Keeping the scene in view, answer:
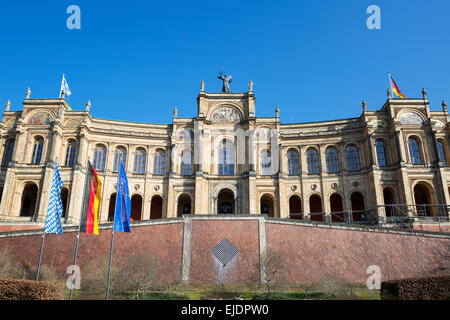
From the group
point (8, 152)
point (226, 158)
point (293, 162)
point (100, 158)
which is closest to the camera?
point (8, 152)

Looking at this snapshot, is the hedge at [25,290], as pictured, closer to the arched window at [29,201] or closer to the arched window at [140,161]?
the arched window at [140,161]

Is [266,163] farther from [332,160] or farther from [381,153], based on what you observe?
[381,153]

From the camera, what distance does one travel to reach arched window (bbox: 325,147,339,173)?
42694mm

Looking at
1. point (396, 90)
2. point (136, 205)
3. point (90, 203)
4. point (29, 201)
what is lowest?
point (90, 203)

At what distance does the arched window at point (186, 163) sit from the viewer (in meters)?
43.1

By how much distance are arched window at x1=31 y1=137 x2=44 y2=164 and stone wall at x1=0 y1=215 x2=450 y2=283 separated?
15.8 meters

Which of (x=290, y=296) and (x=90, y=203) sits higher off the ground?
(x=90, y=203)

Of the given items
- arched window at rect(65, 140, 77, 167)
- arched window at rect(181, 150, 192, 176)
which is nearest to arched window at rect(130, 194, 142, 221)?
arched window at rect(181, 150, 192, 176)

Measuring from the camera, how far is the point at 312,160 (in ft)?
143

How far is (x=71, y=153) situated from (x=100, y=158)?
3.42 meters

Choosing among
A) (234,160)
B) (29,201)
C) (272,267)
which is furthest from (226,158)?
(29,201)

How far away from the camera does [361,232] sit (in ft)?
84.6

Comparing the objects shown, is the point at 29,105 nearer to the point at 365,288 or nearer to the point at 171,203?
the point at 171,203
